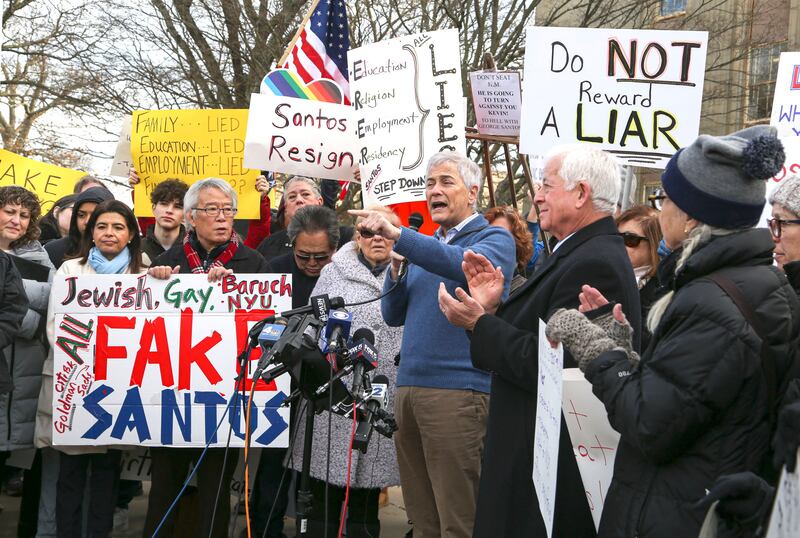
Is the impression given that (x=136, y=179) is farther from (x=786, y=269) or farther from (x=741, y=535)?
(x=741, y=535)

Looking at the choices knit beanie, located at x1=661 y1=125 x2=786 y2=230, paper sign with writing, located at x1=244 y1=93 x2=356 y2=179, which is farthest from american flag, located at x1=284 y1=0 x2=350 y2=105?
knit beanie, located at x1=661 y1=125 x2=786 y2=230

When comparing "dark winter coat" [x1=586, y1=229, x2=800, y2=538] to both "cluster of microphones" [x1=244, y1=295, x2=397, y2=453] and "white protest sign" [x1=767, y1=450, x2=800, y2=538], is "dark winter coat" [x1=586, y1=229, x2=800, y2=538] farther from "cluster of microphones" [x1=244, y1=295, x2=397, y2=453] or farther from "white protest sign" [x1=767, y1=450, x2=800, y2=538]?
"cluster of microphones" [x1=244, y1=295, x2=397, y2=453]

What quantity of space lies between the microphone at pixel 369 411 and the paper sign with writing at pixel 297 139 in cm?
329

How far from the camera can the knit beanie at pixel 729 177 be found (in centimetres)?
243

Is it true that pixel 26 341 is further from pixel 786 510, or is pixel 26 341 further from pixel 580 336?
pixel 786 510

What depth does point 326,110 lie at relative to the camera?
264 inches

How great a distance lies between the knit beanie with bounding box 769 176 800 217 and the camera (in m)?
3.63

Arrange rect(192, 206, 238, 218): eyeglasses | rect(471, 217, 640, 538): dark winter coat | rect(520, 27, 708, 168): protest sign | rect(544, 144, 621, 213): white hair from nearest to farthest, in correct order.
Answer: rect(471, 217, 640, 538): dark winter coat, rect(544, 144, 621, 213): white hair, rect(192, 206, 238, 218): eyeglasses, rect(520, 27, 708, 168): protest sign

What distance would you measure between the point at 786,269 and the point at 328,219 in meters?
3.30

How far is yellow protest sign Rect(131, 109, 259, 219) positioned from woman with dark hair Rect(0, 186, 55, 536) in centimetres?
132

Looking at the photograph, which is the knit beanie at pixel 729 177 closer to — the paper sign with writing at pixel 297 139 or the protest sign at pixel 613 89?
the protest sign at pixel 613 89

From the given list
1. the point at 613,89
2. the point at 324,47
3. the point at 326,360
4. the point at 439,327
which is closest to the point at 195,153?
the point at 324,47

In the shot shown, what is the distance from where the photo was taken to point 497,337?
10.7 ft

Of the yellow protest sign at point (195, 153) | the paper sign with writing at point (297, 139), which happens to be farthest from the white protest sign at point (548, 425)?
the yellow protest sign at point (195, 153)
